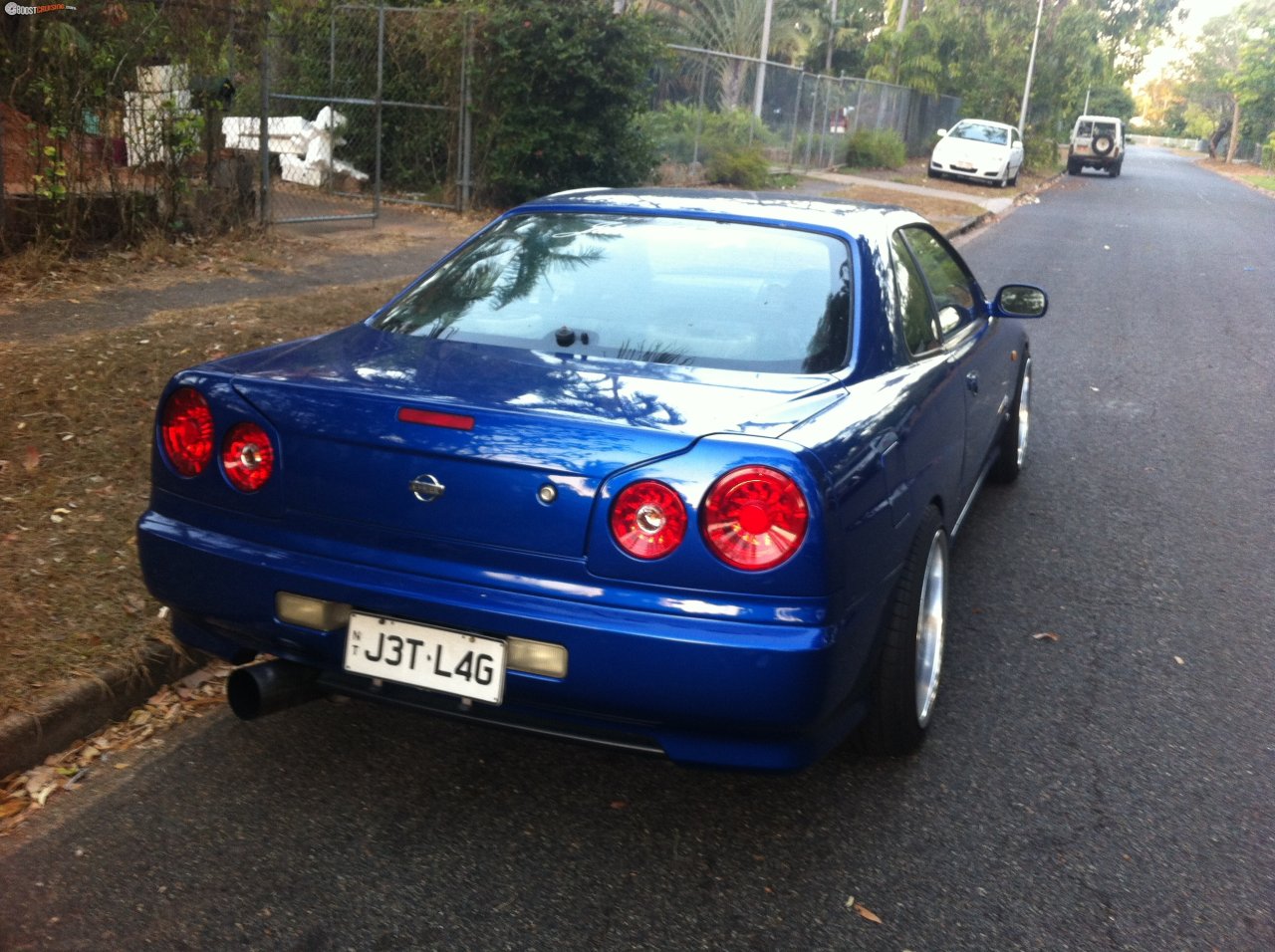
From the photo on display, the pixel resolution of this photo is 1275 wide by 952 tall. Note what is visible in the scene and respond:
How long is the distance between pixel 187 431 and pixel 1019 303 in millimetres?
3476

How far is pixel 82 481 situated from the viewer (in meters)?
5.17

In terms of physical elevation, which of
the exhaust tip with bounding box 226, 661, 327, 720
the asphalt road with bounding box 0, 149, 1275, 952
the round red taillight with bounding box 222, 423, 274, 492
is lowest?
the asphalt road with bounding box 0, 149, 1275, 952

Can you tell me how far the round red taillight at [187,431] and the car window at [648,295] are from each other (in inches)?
29.1

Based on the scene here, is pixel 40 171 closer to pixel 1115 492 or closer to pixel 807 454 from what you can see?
pixel 1115 492

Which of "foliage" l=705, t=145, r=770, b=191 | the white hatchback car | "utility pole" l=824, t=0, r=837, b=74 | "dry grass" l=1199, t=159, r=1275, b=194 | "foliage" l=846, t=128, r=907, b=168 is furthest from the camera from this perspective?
"dry grass" l=1199, t=159, r=1275, b=194

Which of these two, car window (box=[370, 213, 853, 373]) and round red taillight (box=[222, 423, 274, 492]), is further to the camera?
car window (box=[370, 213, 853, 373])

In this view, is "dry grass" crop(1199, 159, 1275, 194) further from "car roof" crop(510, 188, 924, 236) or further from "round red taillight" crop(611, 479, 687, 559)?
"round red taillight" crop(611, 479, 687, 559)

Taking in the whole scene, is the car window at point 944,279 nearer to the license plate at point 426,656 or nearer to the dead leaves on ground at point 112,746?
the license plate at point 426,656

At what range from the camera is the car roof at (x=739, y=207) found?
410 centimetres

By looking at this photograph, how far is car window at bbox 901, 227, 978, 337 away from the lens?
462 cm

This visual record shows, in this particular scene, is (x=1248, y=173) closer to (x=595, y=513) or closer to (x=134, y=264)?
(x=134, y=264)

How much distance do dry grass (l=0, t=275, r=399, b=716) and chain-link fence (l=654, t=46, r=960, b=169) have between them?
10.4 m

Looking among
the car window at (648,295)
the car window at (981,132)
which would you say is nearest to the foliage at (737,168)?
the car window at (981,132)

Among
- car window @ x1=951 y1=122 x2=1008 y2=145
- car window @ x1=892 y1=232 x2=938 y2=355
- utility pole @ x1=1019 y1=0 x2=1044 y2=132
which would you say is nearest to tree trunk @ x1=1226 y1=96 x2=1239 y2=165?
utility pole @ x1=1019 y1=0 x2=1044 y2=132
